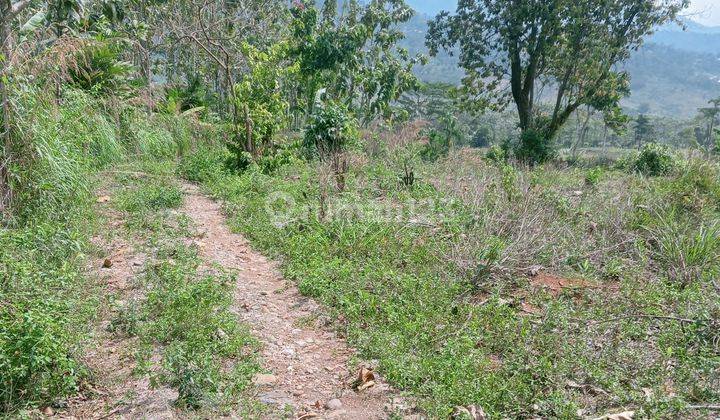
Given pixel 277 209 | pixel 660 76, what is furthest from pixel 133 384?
pixel 660 76

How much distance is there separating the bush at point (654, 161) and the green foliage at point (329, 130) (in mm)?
6984

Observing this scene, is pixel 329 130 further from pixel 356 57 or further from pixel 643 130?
pixel 643 130

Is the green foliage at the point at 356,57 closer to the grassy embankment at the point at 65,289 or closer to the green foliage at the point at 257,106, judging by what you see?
the green foliage at the point at 257,106

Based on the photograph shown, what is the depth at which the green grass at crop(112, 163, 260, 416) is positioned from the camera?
304 centimetres

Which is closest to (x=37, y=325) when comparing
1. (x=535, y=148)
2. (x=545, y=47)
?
(x=535, y=148)

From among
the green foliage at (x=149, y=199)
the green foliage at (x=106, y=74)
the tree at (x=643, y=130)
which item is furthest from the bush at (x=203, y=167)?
the tree at (x=643, y=130)

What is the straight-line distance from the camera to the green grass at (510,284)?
3189 mm

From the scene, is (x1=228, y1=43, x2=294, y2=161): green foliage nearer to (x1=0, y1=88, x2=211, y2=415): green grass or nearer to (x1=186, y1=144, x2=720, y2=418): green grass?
(x1=186, y1=144, x2=720, y2=418): green grass

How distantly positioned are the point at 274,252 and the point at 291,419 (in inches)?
Result: 112

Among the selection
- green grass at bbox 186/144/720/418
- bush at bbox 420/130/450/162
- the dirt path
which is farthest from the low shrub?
bush at bbox 420/130/450/162

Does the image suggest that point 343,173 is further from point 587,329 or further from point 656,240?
point 587,329

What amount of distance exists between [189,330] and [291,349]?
727 mm

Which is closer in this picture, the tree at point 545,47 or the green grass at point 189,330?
the green grass at point 189,330

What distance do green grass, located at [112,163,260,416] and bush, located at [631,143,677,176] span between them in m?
10.7
